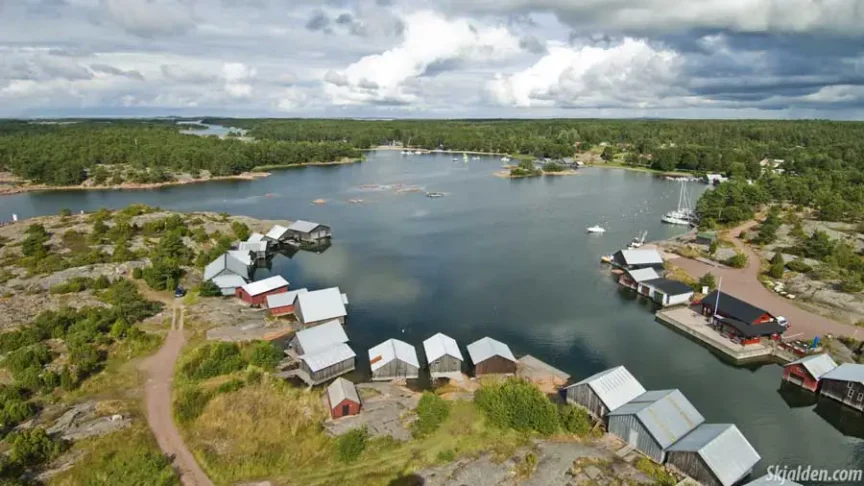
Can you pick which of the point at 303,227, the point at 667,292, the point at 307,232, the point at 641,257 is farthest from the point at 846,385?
the point at 303,227

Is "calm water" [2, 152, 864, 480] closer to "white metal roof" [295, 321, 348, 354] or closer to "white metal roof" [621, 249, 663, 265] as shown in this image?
"white metal roof" [295, 321, 348, 354]

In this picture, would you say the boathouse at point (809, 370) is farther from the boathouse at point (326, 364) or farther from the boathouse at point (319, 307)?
the boathouse at point (319, 307)

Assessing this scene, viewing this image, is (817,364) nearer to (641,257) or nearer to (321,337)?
(641,257)

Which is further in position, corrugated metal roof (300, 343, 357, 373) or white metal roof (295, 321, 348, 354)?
white metal roof (295, 321, 348, 354)

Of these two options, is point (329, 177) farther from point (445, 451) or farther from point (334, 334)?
point (445, 451)

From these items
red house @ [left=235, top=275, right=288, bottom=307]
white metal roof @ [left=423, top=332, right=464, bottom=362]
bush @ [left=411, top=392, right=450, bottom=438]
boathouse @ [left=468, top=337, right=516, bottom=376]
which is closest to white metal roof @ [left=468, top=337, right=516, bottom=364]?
boathouse @ [left=468, top=337, right=516, bottom=376]

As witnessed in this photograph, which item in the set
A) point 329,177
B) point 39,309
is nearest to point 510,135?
point 329,177

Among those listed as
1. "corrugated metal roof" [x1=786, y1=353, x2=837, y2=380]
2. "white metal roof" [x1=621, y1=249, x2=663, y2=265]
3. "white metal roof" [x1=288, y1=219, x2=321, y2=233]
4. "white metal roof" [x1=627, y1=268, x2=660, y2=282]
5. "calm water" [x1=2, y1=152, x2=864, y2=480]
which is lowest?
"calm water" [x1=2, y1=152, x2=864, y2=480]
